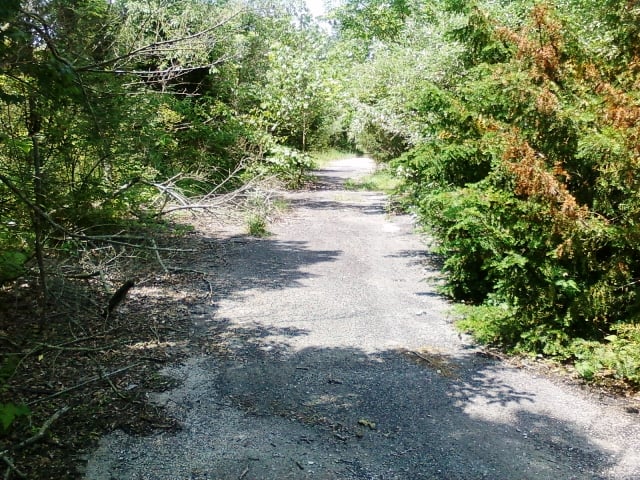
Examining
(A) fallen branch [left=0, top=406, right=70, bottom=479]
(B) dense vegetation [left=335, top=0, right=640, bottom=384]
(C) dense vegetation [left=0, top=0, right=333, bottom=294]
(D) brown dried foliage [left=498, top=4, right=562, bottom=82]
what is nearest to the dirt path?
(A) fallen branch [left=0, top=406, right=70, bottom=479]

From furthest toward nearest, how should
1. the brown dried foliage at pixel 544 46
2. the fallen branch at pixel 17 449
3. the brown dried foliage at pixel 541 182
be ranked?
1. the brown dried foliage at pixel 544 46
2. the brown dried foliage at pixel 541 182
3. the fallen branch at pixel 17 449

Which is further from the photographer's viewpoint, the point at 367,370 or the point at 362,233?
the point at 362,233

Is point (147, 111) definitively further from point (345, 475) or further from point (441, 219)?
point (345, 475)

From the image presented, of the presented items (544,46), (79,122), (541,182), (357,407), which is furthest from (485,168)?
(79,122)

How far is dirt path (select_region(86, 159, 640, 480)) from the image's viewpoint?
150 inches

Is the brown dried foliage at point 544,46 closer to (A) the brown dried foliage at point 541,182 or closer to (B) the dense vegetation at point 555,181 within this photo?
(B) the dense vegetation at point 555,181

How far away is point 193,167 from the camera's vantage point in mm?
11750

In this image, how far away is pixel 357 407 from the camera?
15.3 feet

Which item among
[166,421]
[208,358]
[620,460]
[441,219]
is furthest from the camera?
[441,219]

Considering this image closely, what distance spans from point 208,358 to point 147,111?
304 cm

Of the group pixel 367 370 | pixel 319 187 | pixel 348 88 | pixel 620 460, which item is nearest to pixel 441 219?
pixel 367 370

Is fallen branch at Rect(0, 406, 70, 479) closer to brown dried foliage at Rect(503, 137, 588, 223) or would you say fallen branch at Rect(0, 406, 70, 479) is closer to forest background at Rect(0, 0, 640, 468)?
forest background at Rect(0, 0, 640, 468)

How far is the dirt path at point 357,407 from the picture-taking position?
3.81 m

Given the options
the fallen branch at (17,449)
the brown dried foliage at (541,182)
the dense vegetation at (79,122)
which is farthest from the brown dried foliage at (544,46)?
the fallen branch at (17,449)
